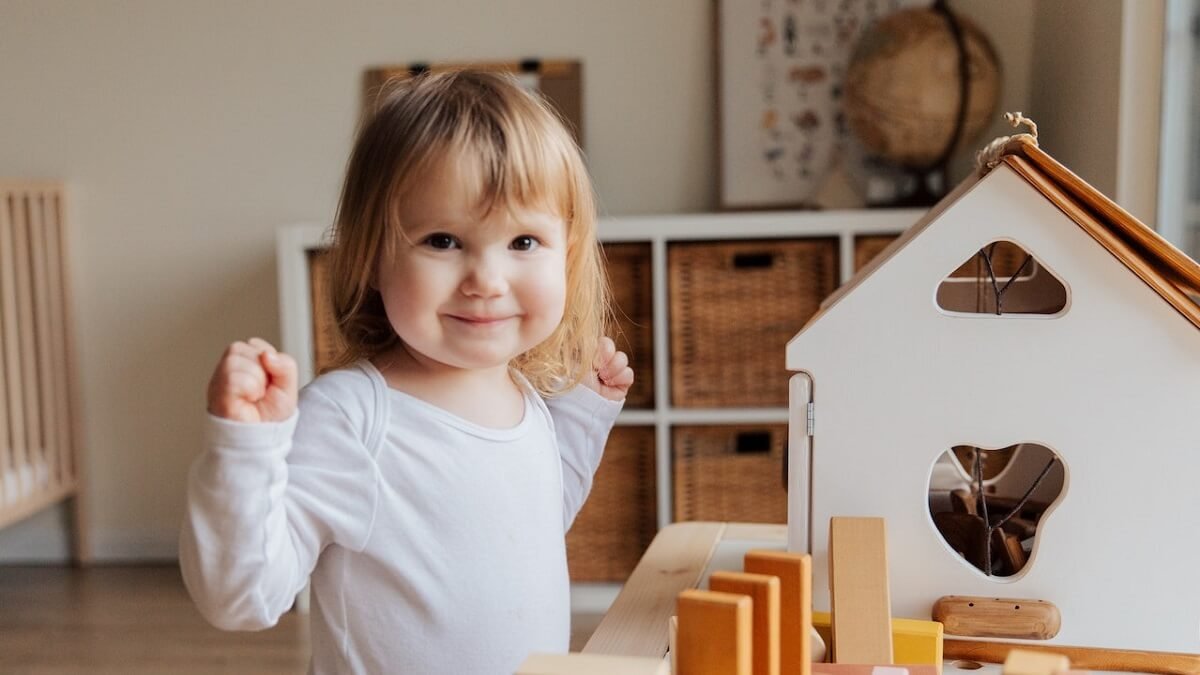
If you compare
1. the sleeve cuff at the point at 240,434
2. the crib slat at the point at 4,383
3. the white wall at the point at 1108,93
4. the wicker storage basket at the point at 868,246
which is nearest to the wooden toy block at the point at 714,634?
the sleeve cuff at the point at 240,434

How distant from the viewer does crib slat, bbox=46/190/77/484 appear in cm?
267

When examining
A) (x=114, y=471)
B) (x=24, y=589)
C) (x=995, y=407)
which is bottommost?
(x=24, y=589)

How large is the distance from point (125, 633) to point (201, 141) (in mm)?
1149

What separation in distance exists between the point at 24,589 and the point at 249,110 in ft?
4.01

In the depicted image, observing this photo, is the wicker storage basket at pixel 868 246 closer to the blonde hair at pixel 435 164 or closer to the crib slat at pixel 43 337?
the blonde hair at pixel 435 164

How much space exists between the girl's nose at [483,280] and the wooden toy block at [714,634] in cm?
27

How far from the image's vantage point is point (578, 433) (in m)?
0.86

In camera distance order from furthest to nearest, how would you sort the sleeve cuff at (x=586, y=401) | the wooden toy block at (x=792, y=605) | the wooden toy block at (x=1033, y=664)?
the sleeve cuff at (x=586, y=401)
the wooden toy block at (x=792, y=605)
the wooden toy block at (x=1033, y=664)

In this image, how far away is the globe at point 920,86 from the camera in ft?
7.22

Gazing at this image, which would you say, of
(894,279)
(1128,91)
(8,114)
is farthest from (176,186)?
(894,279)

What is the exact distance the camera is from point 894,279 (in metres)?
0.74

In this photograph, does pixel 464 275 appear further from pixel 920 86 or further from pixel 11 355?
pixel 11 355

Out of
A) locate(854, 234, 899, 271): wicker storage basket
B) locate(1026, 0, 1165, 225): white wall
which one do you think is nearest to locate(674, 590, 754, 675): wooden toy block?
locate(1026, 0, 1165, 225): white wall

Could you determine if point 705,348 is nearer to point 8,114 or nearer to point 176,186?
point 176,186
